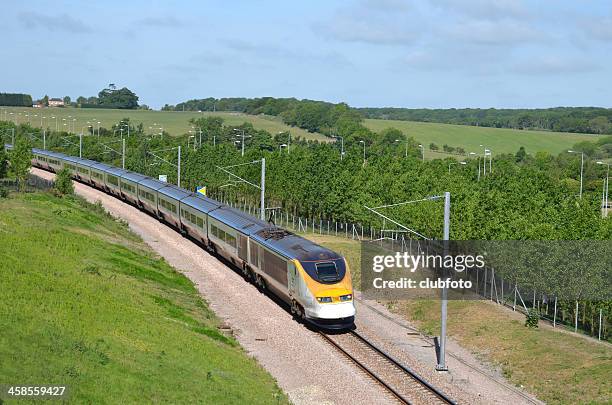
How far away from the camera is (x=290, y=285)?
4128 cm

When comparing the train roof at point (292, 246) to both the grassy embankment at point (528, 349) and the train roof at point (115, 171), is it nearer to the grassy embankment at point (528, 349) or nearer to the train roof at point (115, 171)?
the grassy embankment at point (528, 349)

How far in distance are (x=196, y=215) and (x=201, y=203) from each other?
83.0 inches

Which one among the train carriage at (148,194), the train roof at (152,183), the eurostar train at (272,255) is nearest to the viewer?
the eurostar train at (272,255)

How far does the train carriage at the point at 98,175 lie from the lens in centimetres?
10175

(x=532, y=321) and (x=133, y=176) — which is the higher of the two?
(x=133, y=176)

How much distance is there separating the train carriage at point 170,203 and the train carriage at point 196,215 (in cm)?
169

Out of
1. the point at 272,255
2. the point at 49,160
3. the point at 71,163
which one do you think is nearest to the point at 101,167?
the point at 71,163

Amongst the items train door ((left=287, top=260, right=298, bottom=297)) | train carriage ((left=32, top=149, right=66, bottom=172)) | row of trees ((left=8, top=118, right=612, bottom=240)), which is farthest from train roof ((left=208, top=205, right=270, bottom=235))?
train carriage ((left=32, top=149, right=66, bottom=172))

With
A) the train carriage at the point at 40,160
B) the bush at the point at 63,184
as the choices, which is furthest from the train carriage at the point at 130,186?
the train carriage at the point at 40,160

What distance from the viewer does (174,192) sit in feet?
244

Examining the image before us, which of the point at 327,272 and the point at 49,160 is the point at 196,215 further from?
the point at 49,160

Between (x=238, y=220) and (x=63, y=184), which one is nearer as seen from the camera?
(x=238, y=220)

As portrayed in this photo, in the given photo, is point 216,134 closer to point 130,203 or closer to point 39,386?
point 130,203

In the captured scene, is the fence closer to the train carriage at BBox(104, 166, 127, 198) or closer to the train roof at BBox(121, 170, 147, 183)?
the train roof at BBox(121, 170, 147, 183)
